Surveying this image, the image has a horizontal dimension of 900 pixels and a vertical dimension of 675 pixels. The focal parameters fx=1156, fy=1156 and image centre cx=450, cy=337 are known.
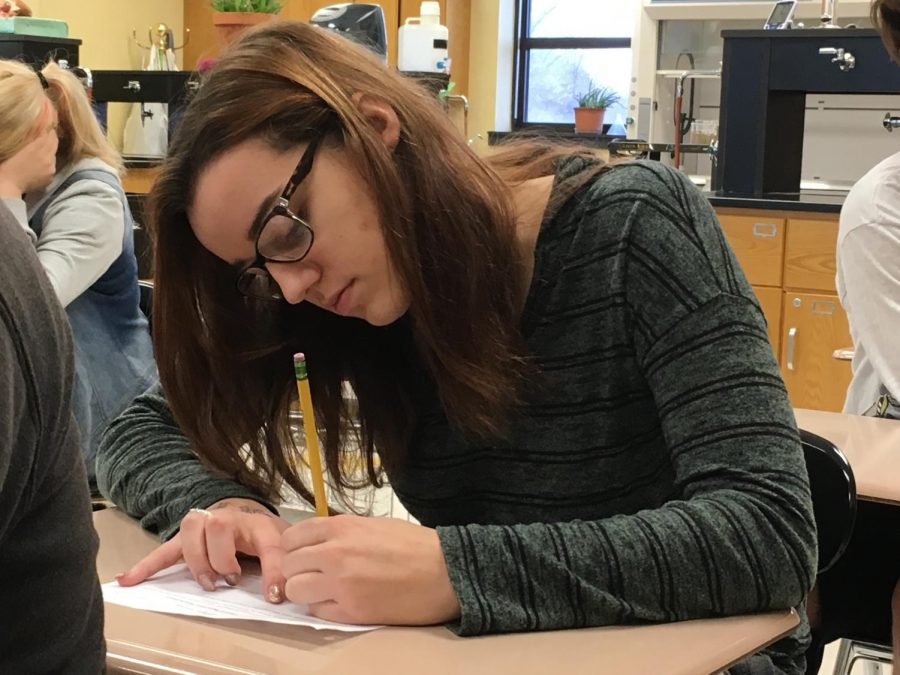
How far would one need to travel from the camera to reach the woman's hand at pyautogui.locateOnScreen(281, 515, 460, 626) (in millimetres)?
871

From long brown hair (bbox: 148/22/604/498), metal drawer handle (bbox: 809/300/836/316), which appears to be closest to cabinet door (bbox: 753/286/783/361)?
metal drawer handle (bbox: 809/300/836/316)

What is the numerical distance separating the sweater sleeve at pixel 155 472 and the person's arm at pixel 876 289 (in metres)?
1.36

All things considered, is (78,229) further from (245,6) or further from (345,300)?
(245,6)

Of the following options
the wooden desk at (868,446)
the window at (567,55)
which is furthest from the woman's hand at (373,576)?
the window at (567,55)

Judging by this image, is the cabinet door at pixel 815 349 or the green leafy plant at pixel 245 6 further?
the green leafy plant at pixel 245 6

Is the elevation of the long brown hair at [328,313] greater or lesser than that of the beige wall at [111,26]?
lesser

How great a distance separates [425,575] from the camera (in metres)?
0.88

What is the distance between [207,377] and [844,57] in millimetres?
2959

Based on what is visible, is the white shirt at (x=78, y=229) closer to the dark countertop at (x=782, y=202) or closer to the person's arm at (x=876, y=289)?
the person's arm at (x=876, y=289)

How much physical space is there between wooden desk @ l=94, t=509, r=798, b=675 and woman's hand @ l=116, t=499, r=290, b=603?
9cm

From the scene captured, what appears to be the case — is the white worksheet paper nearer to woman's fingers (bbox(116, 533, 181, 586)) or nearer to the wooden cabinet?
woman's fingers (bbox(116, 533, 181, 586))

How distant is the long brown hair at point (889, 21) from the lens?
211 cm

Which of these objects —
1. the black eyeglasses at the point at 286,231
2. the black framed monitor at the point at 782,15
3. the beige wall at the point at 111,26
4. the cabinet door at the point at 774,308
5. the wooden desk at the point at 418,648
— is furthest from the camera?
the beige wall at the point at 111,26

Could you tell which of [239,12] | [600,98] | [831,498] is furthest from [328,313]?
[600,98]
